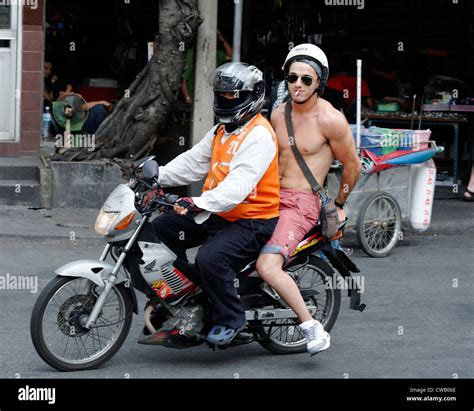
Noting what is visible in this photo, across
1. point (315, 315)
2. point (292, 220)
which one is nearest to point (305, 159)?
point (292, 220)

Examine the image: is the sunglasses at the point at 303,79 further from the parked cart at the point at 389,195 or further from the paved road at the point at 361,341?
the parked cart at the point at 389,195

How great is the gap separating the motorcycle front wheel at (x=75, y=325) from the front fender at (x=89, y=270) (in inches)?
1.8

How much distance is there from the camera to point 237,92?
21.3 feet

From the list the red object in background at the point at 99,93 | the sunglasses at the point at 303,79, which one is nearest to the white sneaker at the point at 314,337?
the sunglasses at the point at 303,79

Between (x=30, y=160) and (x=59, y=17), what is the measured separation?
4.05m

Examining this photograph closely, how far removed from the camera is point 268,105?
13.1m

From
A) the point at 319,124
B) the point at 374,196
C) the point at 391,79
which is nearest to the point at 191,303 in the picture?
the point at 319,124

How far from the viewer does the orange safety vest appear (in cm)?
660

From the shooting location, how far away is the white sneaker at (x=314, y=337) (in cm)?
666

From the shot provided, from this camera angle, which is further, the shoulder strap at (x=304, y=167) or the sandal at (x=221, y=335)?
the shoulder strap at (x=304, y=167)

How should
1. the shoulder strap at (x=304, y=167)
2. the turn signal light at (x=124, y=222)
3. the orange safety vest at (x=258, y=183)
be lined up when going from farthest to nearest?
the shoulder strap at (x=304, y=167) < the orange safety vest at (x=258, y=183) < the turn signal light at (x=124, y=222)

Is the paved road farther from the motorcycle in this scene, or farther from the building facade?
the building facade

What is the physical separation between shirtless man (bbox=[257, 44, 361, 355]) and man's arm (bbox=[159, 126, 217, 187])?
1.50 feet
